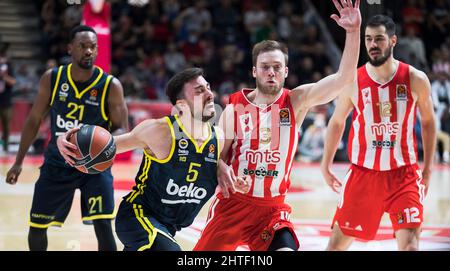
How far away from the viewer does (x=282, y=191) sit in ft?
18.2

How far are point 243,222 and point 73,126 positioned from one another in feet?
6.09

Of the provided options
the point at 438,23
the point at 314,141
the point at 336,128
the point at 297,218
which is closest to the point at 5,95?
the point at 314,141

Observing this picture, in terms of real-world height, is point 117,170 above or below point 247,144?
below

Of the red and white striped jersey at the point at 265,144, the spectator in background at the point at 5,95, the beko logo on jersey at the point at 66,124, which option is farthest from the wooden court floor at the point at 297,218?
the red and white striped jersey at the point at 265,144

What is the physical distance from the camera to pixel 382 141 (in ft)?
19.7

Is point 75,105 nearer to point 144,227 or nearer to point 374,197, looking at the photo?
point 144,227

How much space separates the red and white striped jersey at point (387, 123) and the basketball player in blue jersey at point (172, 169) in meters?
1.33

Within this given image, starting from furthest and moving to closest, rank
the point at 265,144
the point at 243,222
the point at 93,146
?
the point at 265,144 < the point at 243,222 < the point at 93,146

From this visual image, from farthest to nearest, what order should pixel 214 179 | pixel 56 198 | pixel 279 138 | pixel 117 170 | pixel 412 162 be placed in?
pixel 117 170
pixel 56 198
pixel 412 162
pixel 279 138
pixel 214 179

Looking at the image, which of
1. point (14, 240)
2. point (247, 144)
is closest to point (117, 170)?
point (14, 240)

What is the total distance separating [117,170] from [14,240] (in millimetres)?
5795

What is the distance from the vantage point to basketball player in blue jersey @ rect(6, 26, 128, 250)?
6379 millimetres

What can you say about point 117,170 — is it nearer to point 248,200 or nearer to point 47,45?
point 47,45

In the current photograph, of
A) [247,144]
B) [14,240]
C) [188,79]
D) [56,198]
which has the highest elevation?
[188,79]
